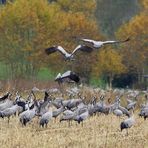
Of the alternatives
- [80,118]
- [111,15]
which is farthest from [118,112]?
[111,15]

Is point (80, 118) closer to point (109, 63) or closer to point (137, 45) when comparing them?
point (109, 63)

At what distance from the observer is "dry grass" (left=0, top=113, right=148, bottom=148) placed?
525 inches

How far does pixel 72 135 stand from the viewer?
1475cm

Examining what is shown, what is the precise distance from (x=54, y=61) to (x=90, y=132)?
88.3 ft

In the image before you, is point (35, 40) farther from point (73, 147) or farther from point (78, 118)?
point (73, 147)

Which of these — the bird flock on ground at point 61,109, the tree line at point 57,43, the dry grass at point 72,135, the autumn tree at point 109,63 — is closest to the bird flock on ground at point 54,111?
the bird flock on ground at point 61,109

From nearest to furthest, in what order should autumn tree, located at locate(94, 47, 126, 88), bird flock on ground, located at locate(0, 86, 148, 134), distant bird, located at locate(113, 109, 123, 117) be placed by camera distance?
1. bird flock on ground, located at locate(0, 86, 148, 134)
2. distant bird, located at locate(113, 109, 123, 117)
3. autumn tree, located at locate(94, 47, 126, 88)

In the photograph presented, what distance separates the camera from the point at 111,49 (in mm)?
45844

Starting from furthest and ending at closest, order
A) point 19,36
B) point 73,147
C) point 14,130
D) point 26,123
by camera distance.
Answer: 1. point 19,36
2. point 26,123
3. point 14,130
4. point 73,147

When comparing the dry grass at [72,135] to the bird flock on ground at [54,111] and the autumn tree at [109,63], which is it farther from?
the autumn tree at [109,63]

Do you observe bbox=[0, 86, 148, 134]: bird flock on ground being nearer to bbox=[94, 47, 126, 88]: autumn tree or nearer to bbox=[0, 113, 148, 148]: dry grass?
bbox=[0, 113, 148, 148]: dry grass

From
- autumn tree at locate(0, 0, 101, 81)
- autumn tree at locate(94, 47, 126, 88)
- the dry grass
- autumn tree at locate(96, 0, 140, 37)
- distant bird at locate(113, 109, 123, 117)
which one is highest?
autumn tree at locate(96, 0, 140, 37)

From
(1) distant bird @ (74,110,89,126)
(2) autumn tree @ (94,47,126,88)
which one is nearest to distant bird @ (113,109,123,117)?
(1) distant bird @ (74,110,89,126)

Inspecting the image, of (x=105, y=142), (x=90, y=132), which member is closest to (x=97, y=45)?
(x=90, y=132)
